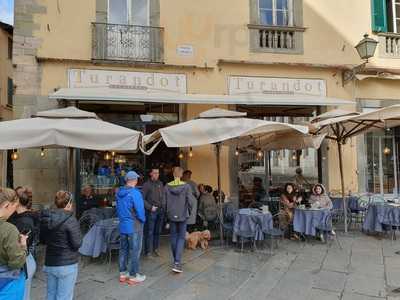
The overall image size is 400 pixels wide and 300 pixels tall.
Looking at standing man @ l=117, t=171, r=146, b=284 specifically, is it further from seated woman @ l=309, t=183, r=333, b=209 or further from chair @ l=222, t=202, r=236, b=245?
seated woman @ l=309, t=183, r=333, b=209

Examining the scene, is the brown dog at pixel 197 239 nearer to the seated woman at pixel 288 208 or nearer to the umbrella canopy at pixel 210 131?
the seated woman at pixel 288 208

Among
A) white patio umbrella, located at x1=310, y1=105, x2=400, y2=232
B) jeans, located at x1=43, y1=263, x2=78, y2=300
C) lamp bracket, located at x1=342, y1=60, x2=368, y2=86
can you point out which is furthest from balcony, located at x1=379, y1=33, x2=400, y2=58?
jeans, located at x1=43, y1=263, x2=78, y2=300

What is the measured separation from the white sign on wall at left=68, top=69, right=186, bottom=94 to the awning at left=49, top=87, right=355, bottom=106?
0.18 meters

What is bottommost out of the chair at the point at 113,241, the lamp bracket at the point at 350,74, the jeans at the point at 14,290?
the chair at the point at 113,241

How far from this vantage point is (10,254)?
2848mm

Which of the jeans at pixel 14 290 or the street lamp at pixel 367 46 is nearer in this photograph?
the jeans at pixel 14 290

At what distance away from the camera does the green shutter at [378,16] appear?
11650 millimetres

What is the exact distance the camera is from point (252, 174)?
1112 cm

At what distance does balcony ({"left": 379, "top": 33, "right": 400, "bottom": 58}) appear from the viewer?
38.3 feet

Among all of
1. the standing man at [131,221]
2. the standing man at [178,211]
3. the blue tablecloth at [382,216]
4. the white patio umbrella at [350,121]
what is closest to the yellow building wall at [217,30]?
the white patio umbrella at [350,121]

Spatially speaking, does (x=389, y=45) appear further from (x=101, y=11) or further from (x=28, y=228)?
(x=28, y=228)

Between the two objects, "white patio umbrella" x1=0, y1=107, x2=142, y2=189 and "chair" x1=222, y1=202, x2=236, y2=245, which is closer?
"white patio umbrella" x1=0, y1=107, x2=142, y2=189

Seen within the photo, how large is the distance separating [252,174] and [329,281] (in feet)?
19.1

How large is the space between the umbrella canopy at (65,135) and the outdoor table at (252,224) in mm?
2369
